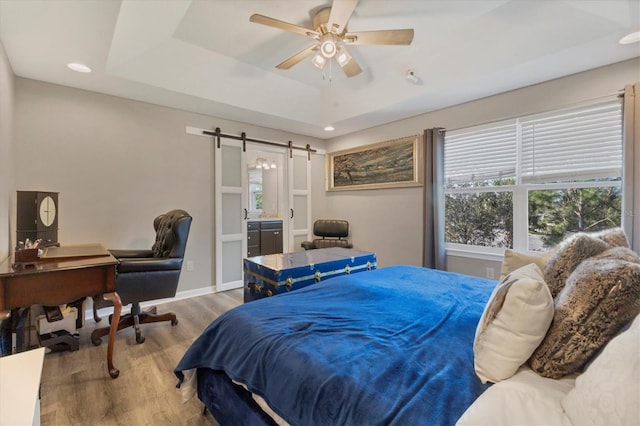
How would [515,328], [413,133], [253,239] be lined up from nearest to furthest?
[515,328]
[413,133]
[253,239]

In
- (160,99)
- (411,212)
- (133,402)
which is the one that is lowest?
(133,402)

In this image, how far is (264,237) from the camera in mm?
5523

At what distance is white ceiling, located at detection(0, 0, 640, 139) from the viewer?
212 cm

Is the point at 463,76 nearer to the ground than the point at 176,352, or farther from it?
farther from it

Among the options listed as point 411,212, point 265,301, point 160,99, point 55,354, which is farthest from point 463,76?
point 55,354

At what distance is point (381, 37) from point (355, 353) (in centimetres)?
229

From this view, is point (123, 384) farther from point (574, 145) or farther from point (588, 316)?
point (574, 145)

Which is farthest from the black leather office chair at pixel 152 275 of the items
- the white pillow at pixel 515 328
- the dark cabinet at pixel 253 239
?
the white pillow at pixel 515 328

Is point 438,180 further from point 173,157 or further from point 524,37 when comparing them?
point 173,157

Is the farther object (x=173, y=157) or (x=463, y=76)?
(x=173, y=157)

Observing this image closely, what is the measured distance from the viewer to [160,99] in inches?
132

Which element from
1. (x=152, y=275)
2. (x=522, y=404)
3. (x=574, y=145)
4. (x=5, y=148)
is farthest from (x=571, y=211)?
(x=5, y=148)

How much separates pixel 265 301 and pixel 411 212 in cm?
292

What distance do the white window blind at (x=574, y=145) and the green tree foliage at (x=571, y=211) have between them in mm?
146
